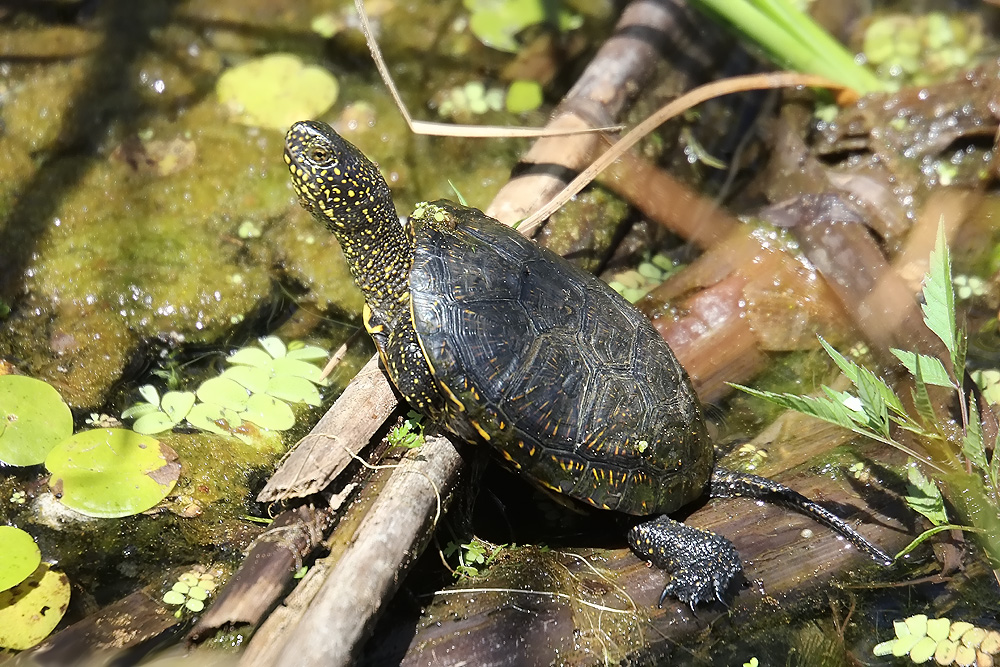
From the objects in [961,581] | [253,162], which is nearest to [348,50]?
[253,162]

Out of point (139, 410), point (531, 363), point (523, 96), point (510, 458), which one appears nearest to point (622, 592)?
point (510, 458)

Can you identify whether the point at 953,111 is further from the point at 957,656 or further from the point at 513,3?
the point at 957,656

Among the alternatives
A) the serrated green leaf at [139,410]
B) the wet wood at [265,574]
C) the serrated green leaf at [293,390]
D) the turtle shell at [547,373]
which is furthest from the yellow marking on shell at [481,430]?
the serrated green leaf at [139,410]

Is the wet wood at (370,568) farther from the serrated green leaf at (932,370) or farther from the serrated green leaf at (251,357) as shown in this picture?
the serrated green leaf at (932,370)

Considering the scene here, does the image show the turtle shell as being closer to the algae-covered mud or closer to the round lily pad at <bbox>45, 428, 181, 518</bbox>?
the algae-covered mud

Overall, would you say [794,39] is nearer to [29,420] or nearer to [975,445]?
[975,445]
